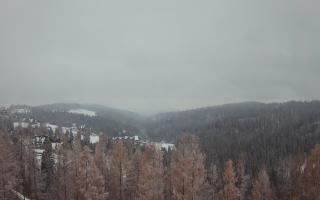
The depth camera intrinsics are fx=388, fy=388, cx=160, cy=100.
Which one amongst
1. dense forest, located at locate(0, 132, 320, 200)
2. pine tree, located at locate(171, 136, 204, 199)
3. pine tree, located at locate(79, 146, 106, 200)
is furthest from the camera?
pine tree, located at locate(79, 146, 106, 200)

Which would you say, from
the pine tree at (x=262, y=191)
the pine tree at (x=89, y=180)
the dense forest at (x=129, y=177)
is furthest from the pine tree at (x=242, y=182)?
the pine tree at (x=89, y=180)

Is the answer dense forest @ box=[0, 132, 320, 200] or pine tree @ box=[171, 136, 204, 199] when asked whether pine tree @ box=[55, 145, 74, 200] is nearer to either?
dense forest @ box=[0, 132, 320, 200]

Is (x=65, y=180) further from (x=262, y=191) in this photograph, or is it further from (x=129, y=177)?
(x=262, y=191)

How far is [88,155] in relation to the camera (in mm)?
55531

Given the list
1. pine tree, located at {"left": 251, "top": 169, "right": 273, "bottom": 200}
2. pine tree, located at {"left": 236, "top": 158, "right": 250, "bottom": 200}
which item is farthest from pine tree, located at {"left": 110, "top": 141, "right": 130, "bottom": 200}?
pine tree, located at {"left": 251, "top": 169, "right": 273, "bottom": 200}

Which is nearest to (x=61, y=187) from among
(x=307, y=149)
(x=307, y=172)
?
(x=307, y=172)

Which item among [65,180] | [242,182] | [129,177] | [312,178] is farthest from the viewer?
[242,182]

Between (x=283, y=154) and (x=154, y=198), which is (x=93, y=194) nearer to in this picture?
(x=154, y=198)

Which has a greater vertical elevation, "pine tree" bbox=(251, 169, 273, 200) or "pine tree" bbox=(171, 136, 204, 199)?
"pine tree" bbox=(171, 136, 204, 199)

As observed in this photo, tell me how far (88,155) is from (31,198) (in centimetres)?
2610

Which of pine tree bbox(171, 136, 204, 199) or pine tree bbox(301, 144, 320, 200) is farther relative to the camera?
pine tree bbox(301, 144, 320, 200)

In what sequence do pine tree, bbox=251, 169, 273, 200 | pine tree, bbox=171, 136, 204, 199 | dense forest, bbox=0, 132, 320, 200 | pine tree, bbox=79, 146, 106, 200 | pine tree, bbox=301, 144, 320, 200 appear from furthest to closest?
1. pine tree, bbox=251, 169, 273, 200
2. pine tree, bbox=301, 144, 320, 200
3. pine tree, bbox=79, 146, 106, 200
4. dense forest, bbox=0, 132, 320, 200
5. pine tree, bbox=171, 136, 204, 199

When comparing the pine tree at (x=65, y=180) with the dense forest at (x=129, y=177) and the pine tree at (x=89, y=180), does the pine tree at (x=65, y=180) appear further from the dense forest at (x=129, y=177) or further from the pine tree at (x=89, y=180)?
the pine tree at (x=89, y=180)

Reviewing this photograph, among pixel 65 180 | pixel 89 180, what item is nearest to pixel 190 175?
pixel 89 180
